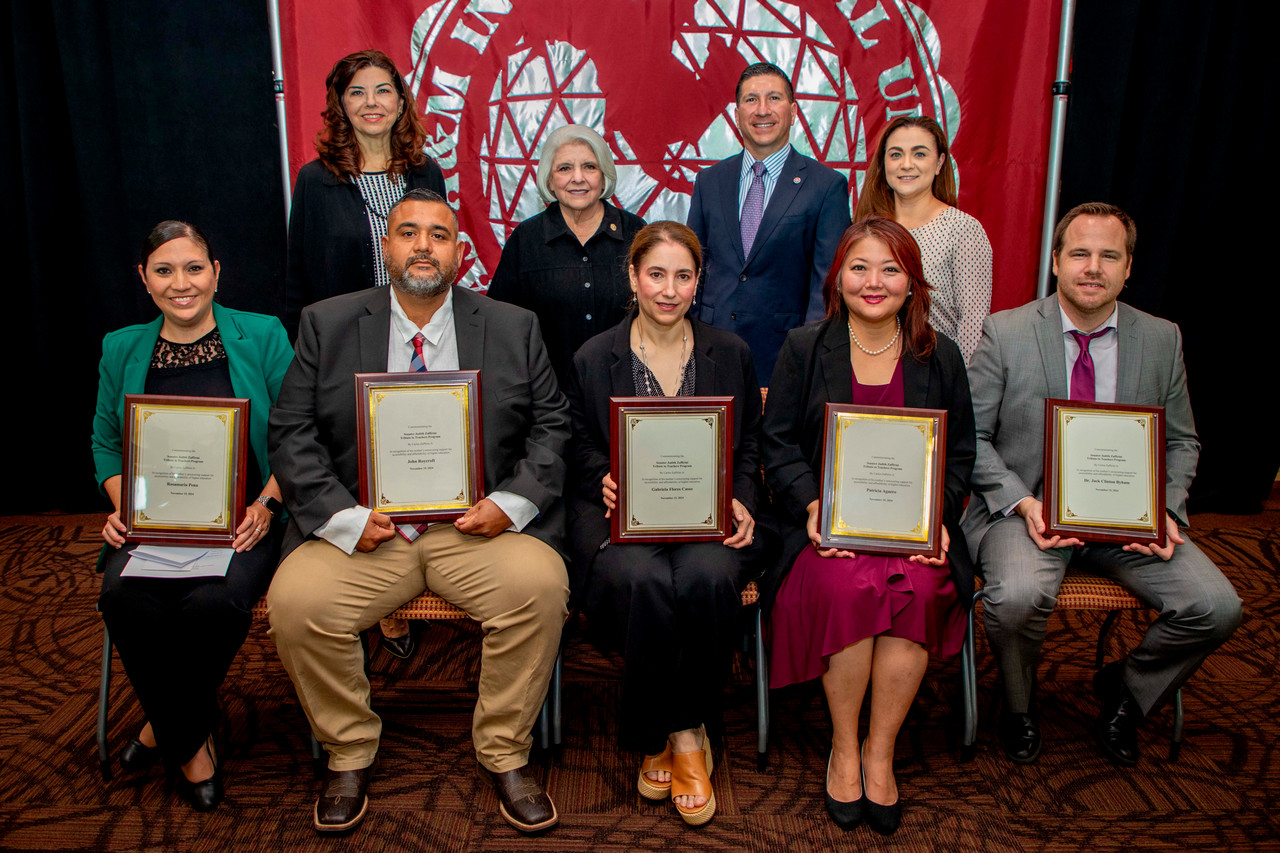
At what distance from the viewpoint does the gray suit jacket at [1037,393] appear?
295cm

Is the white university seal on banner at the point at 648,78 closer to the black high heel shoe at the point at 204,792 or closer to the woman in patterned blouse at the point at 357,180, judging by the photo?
the woman in patterned blouse at the point at 357,180

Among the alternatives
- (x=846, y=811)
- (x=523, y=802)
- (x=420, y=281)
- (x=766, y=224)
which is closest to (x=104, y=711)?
(x=523, y=802)

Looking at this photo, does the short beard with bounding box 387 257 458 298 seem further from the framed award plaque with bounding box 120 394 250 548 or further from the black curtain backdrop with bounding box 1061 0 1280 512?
the black curtain backdrop with bounding box 1061 0 1280 512

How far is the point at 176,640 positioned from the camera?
2.56m

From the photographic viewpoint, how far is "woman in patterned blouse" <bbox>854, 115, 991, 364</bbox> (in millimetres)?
3324

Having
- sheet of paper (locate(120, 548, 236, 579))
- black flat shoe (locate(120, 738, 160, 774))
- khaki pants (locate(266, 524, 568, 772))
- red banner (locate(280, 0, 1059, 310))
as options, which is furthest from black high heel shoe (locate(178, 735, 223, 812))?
red banner (locate(280, 0, 1059, 310))

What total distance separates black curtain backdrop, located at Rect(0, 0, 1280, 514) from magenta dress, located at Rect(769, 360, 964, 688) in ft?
10.1

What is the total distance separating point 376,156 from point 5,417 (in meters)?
3.20

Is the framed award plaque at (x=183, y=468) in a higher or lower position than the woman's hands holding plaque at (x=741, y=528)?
higher

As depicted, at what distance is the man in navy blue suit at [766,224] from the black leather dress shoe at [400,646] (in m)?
1.92

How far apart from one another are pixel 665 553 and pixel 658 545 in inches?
1.4

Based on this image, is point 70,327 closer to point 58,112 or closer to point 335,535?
point 58,112

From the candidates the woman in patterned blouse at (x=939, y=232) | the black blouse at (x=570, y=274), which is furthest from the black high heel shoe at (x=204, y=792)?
the woman in patterned blouse at (x=939, y=232)

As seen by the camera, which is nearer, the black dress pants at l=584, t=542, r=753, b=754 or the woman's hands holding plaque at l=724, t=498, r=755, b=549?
the black dress pants at l=584, t=542, r=753, b=754
